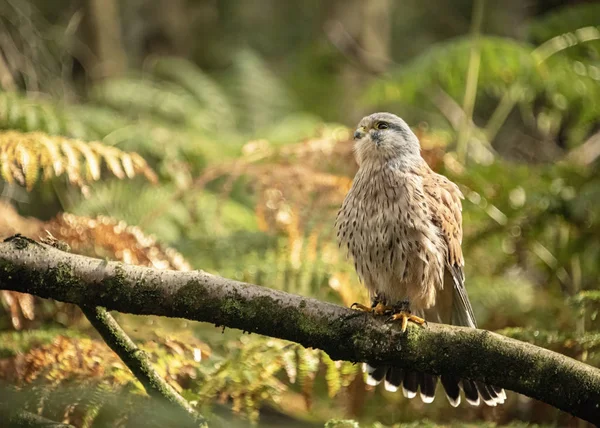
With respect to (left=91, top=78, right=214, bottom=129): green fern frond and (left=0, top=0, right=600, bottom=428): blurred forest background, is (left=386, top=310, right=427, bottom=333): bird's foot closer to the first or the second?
(left=0, top=0, right=600, bottom=428): blurred forest background

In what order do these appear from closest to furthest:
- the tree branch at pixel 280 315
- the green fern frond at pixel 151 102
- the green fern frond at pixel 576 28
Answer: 1. the tree branch at pixel 280 315
2. the green fern frond at pixel 576 28
3. the green fern frond at pixel 151 102

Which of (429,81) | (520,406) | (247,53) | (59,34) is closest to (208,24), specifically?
(247,53)

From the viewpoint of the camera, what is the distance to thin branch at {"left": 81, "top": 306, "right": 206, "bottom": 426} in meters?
2.79

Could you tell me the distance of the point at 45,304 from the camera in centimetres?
438

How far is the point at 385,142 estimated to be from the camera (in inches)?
148

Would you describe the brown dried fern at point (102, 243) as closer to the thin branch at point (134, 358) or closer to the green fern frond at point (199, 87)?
the thin branch at point (134, 358)

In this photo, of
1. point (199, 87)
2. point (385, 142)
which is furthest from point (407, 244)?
point (199, 87)

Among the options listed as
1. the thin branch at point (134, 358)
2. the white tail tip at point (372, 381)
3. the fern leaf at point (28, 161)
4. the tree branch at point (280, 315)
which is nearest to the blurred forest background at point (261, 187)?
the fern leaf at point (28, 161)

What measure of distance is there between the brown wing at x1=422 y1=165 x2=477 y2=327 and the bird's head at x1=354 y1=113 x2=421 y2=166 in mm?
139

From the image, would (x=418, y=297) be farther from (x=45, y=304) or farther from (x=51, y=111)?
(x=51, y=111)

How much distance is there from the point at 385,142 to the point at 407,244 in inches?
25.3

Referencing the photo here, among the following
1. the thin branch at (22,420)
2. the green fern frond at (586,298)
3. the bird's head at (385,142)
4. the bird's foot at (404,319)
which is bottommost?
the thin branch at (22,420)

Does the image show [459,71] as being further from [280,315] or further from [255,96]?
[280,315]

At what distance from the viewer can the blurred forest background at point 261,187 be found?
12.1 ft
